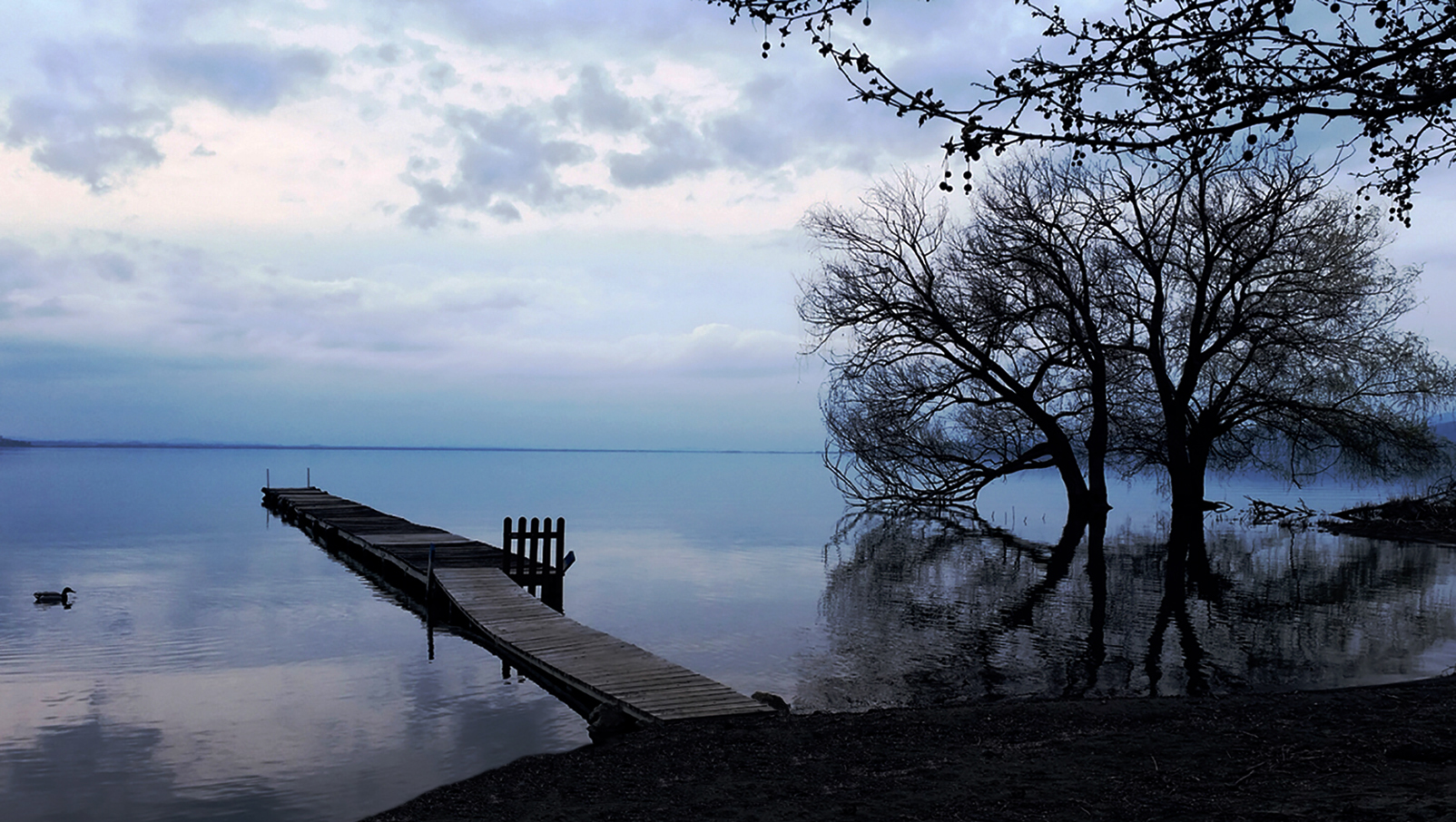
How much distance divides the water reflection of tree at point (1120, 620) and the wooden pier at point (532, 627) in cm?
226

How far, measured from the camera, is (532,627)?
16.9 metres

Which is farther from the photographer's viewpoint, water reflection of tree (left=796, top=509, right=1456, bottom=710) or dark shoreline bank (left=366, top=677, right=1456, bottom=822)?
water reflection of tree (left=796, top=509, right=1456, bottom=710)

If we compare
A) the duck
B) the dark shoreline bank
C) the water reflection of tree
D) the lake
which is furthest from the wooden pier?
the duck

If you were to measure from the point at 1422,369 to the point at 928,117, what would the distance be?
33.5 metres

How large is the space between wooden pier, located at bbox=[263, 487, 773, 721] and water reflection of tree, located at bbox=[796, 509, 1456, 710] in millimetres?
2256

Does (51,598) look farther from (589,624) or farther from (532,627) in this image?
(532,627)

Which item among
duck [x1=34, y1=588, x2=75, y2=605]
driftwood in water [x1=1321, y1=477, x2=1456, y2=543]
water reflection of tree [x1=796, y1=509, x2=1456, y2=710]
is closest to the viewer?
water reflection of tree [x1=796, y1=509, x2=1456, y2=710]

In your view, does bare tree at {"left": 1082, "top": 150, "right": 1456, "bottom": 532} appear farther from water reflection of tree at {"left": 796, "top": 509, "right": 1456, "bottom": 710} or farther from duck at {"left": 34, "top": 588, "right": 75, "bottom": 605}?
duck at {"left": 34, "top": 588, "right": 75, "bottom": 605}

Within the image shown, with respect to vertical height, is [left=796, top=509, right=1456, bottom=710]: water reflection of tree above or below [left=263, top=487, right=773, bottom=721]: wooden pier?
below

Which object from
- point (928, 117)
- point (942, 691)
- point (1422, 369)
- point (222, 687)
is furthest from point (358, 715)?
point (1422, 369)

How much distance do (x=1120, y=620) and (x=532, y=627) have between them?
11.0 meters

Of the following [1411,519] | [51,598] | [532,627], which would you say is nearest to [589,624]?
[532,627]

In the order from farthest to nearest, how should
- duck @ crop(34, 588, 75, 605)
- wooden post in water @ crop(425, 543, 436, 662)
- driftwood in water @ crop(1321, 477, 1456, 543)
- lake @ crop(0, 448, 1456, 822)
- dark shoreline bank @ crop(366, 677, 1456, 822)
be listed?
driftwood in water @ crop(1321, 477, 1456, 543), duck @ crop(34, 588, 75, 605), wooden post in water @ crop(425, 543, 436, 662), lake @ crop(0, 448, 1456, 822), dark shoreline bank @ crop(366, 677, 1456, 822)

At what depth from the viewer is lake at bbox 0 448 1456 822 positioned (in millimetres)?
11703
